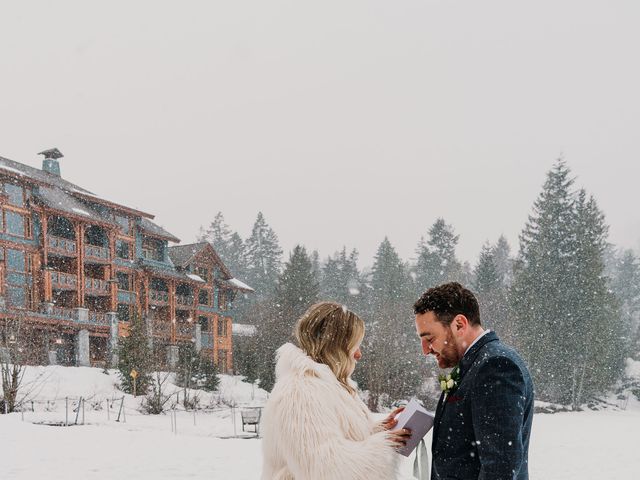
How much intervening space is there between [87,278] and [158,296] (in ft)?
20.6

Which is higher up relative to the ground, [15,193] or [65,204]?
[15,193]

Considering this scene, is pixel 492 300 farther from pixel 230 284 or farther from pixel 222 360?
pixel 222 360

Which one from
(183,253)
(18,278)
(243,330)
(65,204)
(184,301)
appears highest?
(65,204)

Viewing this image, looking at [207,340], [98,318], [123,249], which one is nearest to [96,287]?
[98,318]

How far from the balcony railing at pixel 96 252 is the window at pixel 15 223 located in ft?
13.1

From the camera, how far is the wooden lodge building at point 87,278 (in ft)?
103

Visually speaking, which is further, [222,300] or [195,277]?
[222,300]

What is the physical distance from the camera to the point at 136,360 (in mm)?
29469

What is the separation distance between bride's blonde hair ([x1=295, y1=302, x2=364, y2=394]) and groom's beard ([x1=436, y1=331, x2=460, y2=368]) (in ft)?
1.86

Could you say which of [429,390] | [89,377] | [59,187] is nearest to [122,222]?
[59,187]

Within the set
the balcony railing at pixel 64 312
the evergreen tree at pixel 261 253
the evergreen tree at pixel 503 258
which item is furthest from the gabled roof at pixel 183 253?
the evergreen tree at pixel 503 258

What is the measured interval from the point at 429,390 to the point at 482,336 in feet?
116

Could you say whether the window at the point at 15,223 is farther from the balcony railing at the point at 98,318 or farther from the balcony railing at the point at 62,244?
the balcony railing at the point at 98,318

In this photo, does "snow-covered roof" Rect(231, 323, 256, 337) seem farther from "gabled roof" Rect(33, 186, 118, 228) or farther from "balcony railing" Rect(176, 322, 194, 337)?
"gabled roof" Rect(33, 186, 118, 228)
